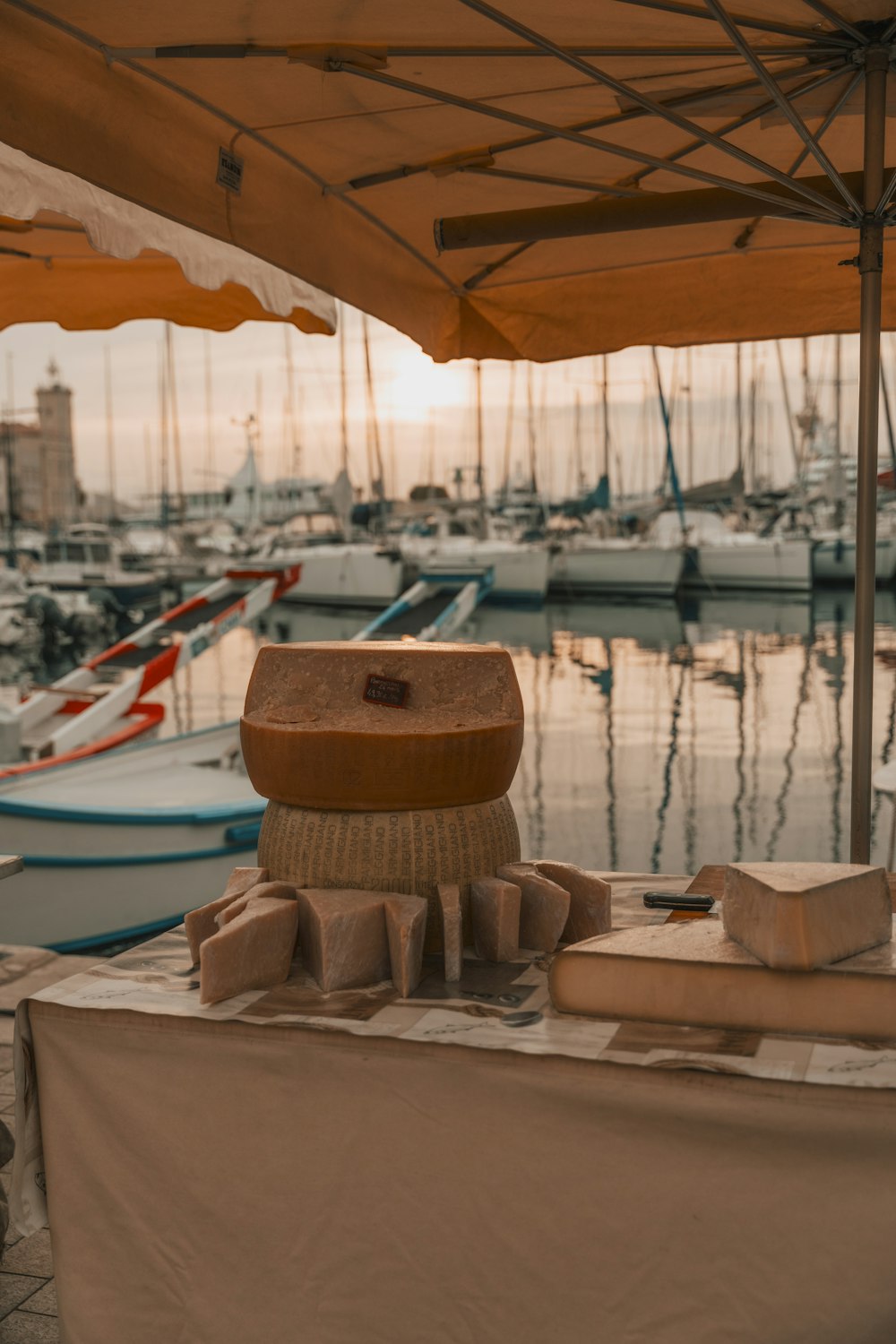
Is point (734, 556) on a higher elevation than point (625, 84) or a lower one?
lower

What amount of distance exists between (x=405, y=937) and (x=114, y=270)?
2523 mm

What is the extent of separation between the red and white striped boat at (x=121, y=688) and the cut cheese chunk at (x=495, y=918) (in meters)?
5.04

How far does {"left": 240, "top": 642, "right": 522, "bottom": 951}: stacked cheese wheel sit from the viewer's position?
170cm

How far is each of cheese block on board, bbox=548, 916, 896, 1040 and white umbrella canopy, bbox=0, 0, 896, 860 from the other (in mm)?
1341

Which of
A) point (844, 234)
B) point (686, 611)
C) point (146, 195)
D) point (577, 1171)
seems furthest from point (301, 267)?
point (686, 611)

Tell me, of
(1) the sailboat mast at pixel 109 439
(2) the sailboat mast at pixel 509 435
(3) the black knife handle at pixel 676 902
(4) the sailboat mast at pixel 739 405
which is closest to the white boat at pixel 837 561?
(4) the sailboat mast at pixel 739 405

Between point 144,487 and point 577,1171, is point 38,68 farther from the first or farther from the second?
point 144,487

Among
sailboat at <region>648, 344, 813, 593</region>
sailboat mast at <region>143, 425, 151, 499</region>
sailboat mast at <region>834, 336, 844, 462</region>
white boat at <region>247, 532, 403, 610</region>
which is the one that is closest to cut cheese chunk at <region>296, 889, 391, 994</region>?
white boat at <region>247, 532, 403, 610</region>

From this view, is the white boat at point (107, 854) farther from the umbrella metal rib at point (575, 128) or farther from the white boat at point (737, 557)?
the white boat at point (737, 557)

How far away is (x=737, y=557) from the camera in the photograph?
3672 centimetres

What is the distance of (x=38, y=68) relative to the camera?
1.85 metres

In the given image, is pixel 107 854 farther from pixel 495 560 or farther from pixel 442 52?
pixel 495 560

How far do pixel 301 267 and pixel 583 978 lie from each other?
1.68 m

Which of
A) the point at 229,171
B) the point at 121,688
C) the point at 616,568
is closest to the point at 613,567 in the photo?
→ the point at 616,568
